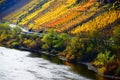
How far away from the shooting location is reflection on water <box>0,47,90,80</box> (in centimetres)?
11219

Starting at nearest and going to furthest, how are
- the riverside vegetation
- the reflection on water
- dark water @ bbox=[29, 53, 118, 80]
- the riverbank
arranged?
the reflection on water < dark water @ bbox=[29, 53, 118, 80] < the riverside vegetation < the riverbank

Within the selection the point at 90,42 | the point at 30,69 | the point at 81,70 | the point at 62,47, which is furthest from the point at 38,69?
the point at 62,47

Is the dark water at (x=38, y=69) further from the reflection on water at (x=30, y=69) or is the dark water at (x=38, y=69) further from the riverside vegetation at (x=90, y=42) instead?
the riverside vegetation at (x=90, y=42)

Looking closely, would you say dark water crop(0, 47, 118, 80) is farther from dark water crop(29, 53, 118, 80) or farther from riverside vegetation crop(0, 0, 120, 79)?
riverside vegetation crop(0, 0, 120, 79)

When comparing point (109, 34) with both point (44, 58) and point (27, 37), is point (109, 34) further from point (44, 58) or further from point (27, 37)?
point (27, 37)

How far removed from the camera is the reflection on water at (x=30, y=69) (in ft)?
368

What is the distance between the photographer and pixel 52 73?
390ft

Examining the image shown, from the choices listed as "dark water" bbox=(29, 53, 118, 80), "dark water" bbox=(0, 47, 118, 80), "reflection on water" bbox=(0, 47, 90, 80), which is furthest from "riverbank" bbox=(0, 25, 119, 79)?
"reflection on water" bbox=(0, 47, 90, 80)

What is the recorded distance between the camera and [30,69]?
126562 millimetres

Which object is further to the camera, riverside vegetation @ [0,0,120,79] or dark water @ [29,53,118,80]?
riverside vegetation @ [0,0,120,79]

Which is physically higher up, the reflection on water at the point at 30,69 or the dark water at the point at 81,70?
the reflection on water at the point at 30,69

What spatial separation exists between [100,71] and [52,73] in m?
17.5


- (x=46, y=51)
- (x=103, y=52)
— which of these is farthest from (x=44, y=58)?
(x=103, y=52)

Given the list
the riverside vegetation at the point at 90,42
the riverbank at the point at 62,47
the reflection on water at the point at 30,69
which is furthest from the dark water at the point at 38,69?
the riverside vegetation at the point at 90,42
